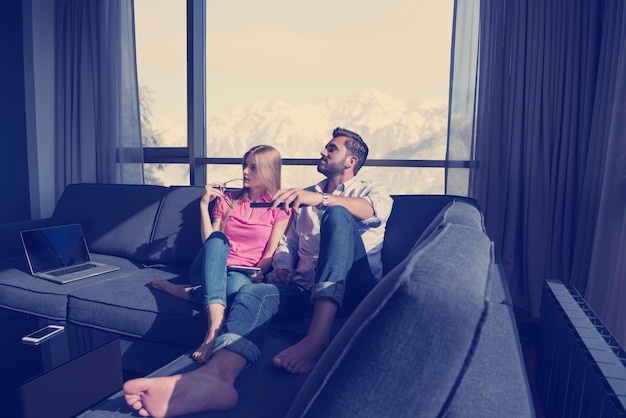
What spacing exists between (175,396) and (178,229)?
1557mm

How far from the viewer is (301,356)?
3.94ft

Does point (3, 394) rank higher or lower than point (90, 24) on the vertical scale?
lower

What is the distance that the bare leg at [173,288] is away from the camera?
1.82 meters

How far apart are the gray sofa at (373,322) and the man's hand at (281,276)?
0.21 metres

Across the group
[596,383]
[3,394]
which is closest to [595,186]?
[596,383]

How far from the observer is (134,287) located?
6.39 feet

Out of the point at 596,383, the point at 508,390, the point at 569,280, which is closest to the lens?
the point at 508,390

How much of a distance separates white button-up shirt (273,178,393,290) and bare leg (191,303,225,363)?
14.6 inches

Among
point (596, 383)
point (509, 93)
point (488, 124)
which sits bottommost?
point (596, 383)

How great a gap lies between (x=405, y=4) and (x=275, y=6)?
1732 mm

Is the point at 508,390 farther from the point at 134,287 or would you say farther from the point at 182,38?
the point at 182,38

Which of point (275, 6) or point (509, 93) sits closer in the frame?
point (509, 93)

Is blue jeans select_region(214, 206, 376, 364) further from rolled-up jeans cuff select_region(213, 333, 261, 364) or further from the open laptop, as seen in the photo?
the open laptop

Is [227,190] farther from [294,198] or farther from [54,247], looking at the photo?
[54,247]
